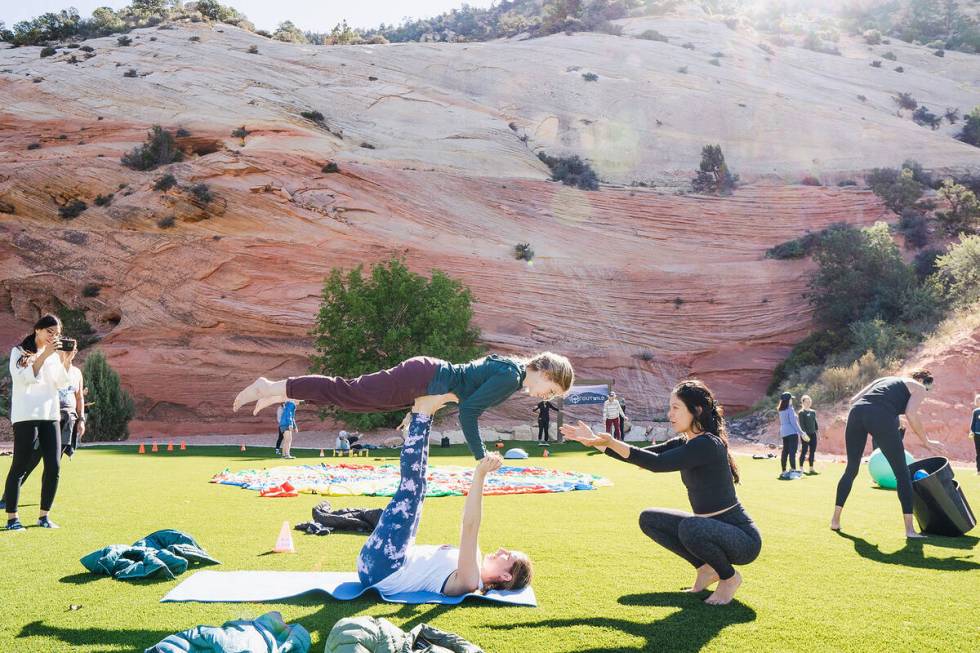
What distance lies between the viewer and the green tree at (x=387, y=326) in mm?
32656

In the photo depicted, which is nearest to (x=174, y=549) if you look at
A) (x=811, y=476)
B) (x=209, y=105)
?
(x=811, y=476)

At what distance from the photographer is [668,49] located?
74250 mm

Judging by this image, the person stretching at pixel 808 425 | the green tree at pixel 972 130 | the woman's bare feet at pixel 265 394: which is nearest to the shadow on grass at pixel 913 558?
the woman's bare feet at pixel 265 394

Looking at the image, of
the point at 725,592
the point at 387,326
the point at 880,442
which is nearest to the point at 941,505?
the point at 880,442

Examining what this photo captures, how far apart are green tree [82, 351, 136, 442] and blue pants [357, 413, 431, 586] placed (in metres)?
28.1

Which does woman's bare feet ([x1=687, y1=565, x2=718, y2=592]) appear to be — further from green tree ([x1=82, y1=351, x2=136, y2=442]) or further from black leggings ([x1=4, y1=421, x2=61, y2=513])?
green tree ([x1=82, y1=351, x2=136, y2=442])

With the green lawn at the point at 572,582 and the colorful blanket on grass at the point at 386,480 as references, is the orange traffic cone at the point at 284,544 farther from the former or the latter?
the colorful blanket on grass at the point at 386,480

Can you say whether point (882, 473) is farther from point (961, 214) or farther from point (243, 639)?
point (961, 214)

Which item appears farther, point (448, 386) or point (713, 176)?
point (713, 176)

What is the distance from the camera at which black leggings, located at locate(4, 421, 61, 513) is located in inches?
306

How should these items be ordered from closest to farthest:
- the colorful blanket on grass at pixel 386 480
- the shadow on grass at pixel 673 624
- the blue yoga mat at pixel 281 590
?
the shadow on grass at pixel 673 624 → the blue yoga mat at pixel 281 590 → the colorful blanket on grass at pixel 386 480

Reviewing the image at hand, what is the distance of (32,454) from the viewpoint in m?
7.86

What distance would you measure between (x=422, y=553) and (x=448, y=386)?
1364 millimetres

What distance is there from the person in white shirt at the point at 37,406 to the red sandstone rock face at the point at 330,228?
101 feet
